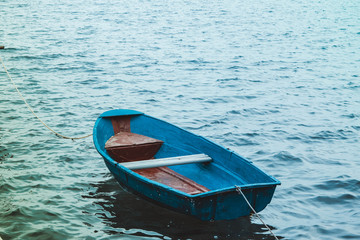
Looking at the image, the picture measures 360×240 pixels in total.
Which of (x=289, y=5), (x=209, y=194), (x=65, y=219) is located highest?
(x=289, y=5)

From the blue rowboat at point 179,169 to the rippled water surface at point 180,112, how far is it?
61 centimetres

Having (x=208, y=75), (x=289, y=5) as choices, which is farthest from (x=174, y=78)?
(x=289, y=5)

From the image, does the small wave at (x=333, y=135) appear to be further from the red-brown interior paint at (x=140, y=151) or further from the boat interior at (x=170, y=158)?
the red-brown interior paint at (x=140, y=151)

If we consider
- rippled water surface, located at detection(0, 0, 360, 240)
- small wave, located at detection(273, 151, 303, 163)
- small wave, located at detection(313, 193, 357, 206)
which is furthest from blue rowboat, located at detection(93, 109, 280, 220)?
small wave, located at detection(273, 151, 303, 163)

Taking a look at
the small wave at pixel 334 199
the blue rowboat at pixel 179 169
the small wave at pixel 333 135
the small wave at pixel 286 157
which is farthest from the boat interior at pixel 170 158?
the small wave at pixel 333 135

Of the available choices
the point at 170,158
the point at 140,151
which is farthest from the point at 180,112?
the point at 170,158

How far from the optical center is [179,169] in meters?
9.41

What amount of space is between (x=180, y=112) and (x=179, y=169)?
16.6 feet

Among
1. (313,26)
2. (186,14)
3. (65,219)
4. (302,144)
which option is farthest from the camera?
(186,14)

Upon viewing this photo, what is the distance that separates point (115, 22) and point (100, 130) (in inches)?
1056

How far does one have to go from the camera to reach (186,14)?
1650 inches

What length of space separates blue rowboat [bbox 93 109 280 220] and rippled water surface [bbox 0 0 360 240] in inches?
24.0

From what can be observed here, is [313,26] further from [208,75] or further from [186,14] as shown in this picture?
[208,75]

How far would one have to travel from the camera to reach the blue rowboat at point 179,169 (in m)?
7.19
